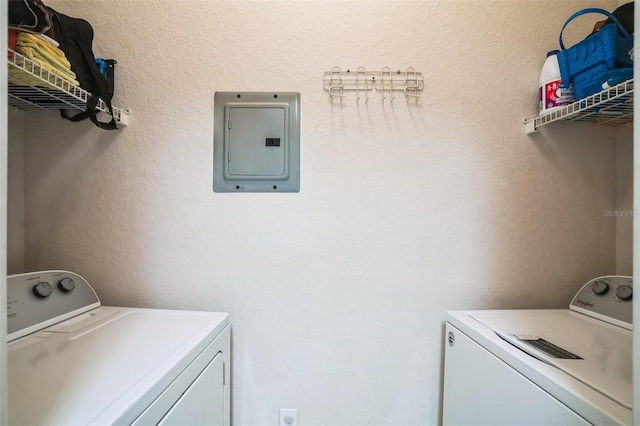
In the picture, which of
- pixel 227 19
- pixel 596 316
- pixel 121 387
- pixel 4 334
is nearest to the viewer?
pixel 4 334

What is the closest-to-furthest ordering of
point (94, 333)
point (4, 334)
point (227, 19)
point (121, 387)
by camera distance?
1. point (4, 334)
2. point (121, 387)
3. point (94, 333)
4. point (227, 19)

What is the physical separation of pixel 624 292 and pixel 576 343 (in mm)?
359

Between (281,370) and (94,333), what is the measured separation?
715mm

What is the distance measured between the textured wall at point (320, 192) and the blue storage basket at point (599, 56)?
0.74 ft

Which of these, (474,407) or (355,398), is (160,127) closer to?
(355,398)

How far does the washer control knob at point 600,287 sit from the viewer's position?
1.08m

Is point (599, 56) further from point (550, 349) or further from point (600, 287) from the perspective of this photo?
point (550, 349)

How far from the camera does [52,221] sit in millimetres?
1221

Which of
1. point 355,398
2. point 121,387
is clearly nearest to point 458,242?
point 355,398

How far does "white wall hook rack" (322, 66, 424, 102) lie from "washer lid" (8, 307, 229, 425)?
108 centimetres

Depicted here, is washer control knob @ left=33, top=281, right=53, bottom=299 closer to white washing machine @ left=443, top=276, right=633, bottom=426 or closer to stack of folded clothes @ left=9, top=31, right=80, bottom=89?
stack of folded clothes @ left=9, top=31, right=80, bottom=89

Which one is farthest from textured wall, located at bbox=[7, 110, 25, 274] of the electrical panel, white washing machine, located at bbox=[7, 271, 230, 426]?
the electrical panel

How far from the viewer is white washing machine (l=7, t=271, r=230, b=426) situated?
581mm

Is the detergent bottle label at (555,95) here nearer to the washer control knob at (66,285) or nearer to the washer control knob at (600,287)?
the washer control knob at (600,287)
